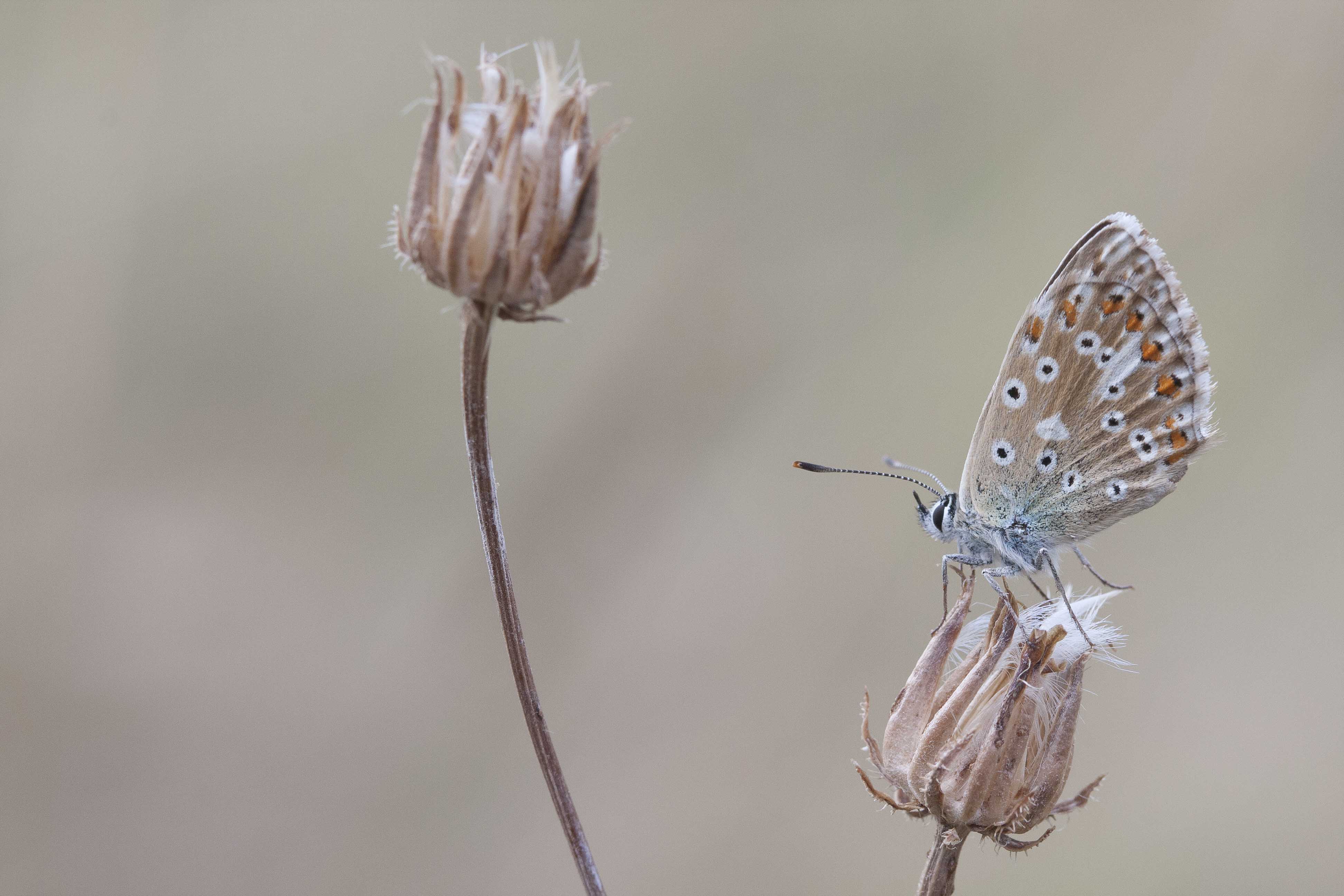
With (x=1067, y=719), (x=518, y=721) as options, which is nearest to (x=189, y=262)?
(x=518, y=721)

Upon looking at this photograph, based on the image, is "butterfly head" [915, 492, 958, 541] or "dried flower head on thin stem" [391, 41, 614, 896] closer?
→ "dried flower head on thin stem" [391, 41, 614, 896]

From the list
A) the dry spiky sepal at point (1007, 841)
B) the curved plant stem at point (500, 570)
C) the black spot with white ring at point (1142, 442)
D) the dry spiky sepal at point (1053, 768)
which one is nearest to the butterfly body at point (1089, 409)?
the black spot with white ring at point (1142, 442)

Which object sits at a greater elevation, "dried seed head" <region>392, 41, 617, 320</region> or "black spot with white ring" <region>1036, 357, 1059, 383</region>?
"dried seed head" <region>392, 41, 617, 320</region>

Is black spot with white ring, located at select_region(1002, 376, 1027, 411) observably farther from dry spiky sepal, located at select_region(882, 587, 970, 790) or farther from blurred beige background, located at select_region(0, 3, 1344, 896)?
blurred beige background, located at select_region(0, 3, 1344, 896)

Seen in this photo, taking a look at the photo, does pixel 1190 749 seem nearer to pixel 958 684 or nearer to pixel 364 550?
pixel 958 684

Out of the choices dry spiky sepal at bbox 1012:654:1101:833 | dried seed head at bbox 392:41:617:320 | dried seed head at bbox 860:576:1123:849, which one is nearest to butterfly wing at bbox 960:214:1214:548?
dried seed head at bbox 860:576:1123:849

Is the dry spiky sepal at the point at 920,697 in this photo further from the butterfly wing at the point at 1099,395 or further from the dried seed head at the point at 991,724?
the butterfly wing at the point at 1099,395
